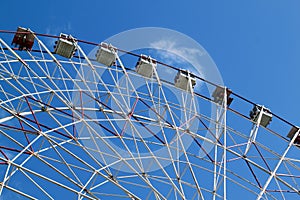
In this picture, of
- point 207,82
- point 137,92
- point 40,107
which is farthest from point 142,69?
point 40,107

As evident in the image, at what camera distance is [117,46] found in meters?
29.0

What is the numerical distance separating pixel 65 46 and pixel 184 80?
6504 millimetres

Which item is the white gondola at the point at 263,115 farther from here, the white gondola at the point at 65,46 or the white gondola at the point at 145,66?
the white gondola at the point at 65,46

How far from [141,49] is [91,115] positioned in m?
5.10

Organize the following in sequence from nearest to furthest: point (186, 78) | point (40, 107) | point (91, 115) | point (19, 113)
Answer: point (19, 113), point (40, 107), point (91, 115), point (186, 78)

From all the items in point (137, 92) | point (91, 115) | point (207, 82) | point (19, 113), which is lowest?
point (19, 113)

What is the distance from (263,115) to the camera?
2997 cm

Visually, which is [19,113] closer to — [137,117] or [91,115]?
[91,115]

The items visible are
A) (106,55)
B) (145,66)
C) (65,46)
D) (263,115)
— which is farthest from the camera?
(263,115)

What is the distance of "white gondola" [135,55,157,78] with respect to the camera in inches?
1126

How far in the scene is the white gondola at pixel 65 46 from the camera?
90.4 feet

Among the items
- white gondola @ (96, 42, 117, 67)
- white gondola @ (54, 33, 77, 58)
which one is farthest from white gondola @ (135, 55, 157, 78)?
white gondola @ (54, 33, 77, 58)

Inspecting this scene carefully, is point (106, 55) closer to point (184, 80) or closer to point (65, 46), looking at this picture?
point (65, 46)

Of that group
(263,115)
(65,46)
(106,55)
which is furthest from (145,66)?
(263,115)
